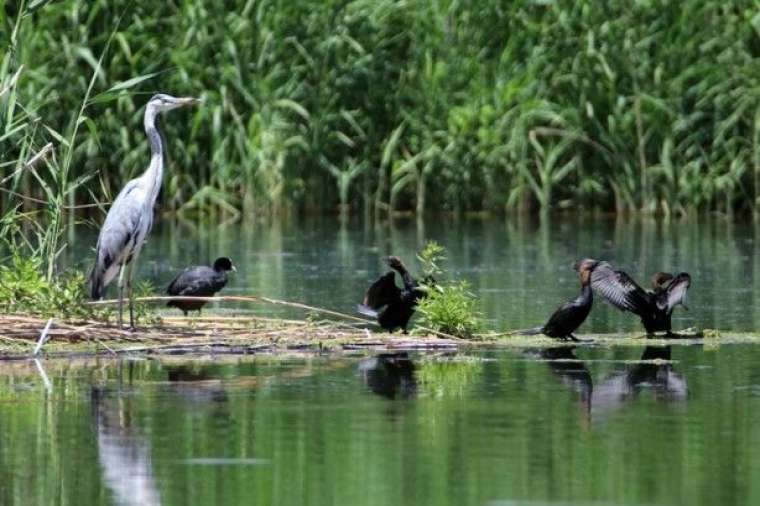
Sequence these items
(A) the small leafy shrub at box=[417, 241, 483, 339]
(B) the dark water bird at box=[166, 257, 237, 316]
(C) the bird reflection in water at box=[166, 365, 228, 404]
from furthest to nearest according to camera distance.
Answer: (B) the dark water bird at box=[166, 257, 237, 316] < (A) the small leafy shrub at box=[417, 241, 483, 339] < (C) the bird reflection in water at box=[166, 365, 228, 404]

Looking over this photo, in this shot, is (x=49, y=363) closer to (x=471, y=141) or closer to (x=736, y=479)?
(x=736, y=479)

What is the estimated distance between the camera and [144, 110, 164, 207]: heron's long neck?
1351 cm

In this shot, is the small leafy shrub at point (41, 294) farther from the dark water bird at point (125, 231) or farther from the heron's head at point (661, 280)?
the heron's head at point (661, 280)

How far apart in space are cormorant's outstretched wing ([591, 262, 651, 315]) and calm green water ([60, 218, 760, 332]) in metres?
0.95

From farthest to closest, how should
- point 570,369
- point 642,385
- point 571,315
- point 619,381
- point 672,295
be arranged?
point 672,295
point 571,315
point 570,369
point 619,381
point 642,385

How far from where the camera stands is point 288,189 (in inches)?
1053

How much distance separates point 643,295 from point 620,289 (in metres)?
0.16

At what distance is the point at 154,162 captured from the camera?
13.6 metres

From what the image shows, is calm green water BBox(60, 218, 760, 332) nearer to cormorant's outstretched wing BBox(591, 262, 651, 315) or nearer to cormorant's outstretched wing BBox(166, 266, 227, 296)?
cormorant's outstretched wing BBox(166, 266, 227, 296)

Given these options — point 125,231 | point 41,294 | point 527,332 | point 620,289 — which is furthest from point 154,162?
point 620,289

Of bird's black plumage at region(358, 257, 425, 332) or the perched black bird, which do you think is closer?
the perched black bird

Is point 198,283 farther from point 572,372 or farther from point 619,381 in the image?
point 619,381

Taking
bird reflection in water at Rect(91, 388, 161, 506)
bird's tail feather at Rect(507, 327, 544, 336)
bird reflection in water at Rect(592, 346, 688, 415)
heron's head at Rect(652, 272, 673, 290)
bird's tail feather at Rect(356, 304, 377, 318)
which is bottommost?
bird reflection in water at Rect(91, 388, 161, 506)

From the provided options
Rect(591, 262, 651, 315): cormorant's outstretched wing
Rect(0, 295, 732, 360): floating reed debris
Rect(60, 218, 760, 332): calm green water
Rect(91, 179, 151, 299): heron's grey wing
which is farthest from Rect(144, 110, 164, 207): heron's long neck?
Rect(591, 262, 651, 315): cormorant's outstretched wing
